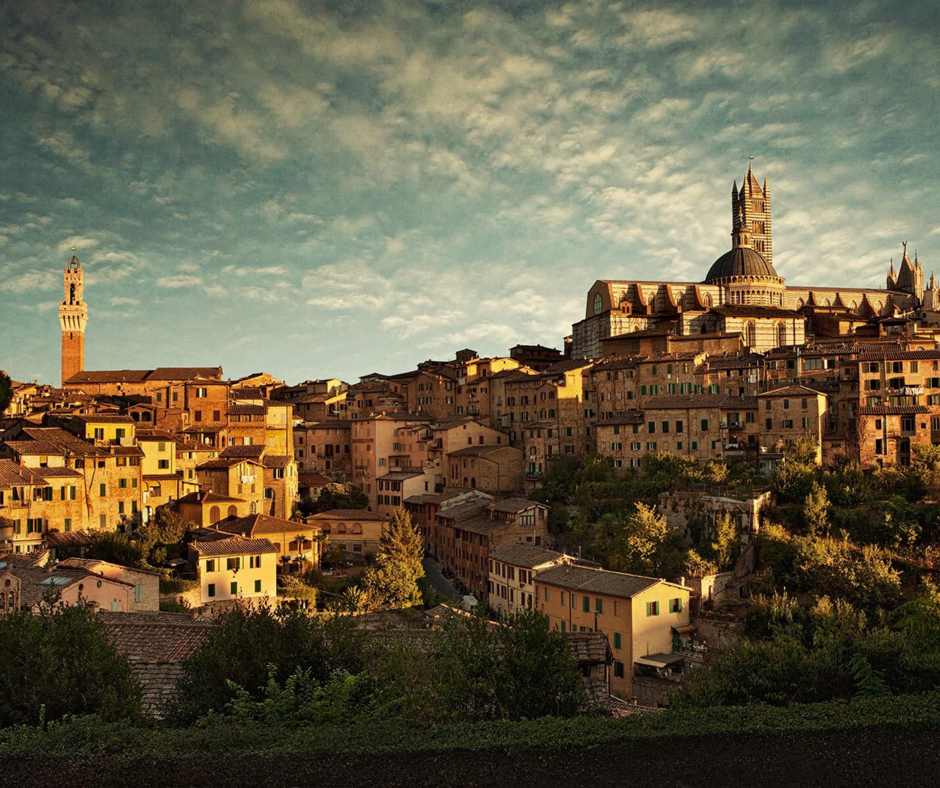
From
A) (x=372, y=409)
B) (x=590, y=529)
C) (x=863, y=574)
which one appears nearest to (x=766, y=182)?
(x=372, y=409)

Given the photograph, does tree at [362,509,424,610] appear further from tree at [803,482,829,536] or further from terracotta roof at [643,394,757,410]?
tree at [803,482,829,536]

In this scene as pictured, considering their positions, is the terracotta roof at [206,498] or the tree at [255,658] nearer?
the tree at [255,658]

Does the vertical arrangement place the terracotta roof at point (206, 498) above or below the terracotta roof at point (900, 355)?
below

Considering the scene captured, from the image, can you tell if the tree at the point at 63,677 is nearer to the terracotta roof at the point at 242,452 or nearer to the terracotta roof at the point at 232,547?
the terracotta roof at the point at 232,547

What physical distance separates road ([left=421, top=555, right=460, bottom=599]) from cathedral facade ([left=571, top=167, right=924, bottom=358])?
32.3 meters

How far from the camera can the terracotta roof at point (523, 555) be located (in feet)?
143

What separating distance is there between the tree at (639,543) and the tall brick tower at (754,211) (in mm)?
68549

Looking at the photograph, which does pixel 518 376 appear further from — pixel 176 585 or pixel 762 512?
pixel 176 585

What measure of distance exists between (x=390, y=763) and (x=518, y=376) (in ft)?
193

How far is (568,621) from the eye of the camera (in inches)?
1495

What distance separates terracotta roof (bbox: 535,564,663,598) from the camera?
1409 inches

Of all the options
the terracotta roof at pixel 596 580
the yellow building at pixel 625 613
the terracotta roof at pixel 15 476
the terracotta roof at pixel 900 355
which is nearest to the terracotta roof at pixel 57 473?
the terracotta roof at pixel 15 476

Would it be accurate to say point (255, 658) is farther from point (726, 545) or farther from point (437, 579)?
point (437, 579)

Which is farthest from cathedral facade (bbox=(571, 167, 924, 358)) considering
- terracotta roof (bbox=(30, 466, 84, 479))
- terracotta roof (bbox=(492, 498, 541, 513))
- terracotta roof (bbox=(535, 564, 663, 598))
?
terracotta roof (bbox=(30, 466, 84, 479))
